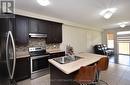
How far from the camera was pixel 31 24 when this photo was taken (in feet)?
12.0

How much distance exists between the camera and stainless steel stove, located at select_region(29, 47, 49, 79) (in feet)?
11.6

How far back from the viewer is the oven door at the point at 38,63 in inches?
138

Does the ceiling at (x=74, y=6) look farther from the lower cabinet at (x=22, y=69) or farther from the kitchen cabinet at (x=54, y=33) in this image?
the lower cabinet at (x=22, y=69)

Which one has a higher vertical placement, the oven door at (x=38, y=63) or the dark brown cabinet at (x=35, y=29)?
the dark brown cabinet at (x=35, y=29)

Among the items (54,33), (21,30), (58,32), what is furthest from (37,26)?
(58,32)

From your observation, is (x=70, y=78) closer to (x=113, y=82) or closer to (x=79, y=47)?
(x=113, y=82)

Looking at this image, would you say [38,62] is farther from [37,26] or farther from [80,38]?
[80,38]

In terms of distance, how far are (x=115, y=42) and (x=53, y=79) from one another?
5743 millimetres

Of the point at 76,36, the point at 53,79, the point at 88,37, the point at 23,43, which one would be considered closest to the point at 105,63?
the point at 53,79

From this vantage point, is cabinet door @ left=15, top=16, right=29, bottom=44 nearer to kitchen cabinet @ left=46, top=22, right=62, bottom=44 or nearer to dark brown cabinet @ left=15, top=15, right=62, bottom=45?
dark brown cabinet @ left=15, top=15, right=62, bottom=45

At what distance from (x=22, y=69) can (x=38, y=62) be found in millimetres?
632

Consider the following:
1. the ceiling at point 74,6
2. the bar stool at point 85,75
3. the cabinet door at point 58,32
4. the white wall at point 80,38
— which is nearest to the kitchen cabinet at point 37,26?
the ceiling at point 74,6

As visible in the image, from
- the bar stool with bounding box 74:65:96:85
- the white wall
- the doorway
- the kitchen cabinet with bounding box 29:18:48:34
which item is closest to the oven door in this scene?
the kitchen cabinet with bounding box 29:18:48:34

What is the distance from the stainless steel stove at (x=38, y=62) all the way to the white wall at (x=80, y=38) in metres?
1.45
